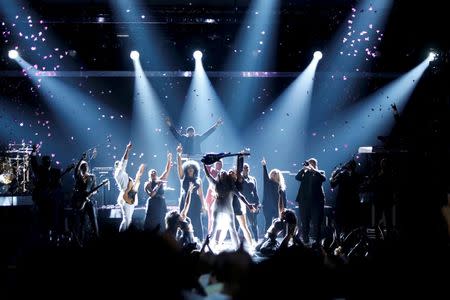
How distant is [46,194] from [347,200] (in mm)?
5169

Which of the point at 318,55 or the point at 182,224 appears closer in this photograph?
the point at 182,224

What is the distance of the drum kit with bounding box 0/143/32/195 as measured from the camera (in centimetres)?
1281

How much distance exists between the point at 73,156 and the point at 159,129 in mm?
2698

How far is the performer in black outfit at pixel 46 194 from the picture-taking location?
325 inches

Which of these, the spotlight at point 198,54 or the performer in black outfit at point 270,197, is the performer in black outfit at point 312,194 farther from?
the spotlight at point 198,54

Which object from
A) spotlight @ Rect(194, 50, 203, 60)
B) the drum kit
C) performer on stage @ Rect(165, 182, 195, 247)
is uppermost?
spotlight @ Rect(194, 50, 203, 60)

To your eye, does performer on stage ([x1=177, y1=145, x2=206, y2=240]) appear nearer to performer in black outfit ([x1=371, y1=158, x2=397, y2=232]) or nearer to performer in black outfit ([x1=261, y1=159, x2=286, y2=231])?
performer in black outfit ([x1=261, y1=159, x2=286, y2=231])

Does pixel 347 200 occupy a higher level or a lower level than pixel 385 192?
lower

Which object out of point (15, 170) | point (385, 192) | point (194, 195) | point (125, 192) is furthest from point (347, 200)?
point (15, 170)

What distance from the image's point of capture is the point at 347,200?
9023 millimetres

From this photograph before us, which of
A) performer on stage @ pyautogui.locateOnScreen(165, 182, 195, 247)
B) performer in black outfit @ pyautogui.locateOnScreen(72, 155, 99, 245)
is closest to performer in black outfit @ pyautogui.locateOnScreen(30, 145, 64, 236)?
performer in black outfit @ pyautogui.locateOnScreen(72, 155, 99, 245)

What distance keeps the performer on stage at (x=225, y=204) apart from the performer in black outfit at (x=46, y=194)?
2618mm

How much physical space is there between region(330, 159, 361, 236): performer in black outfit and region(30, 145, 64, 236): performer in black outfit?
15.8 ft

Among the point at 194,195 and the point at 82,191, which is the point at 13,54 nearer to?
the point at 82,191
